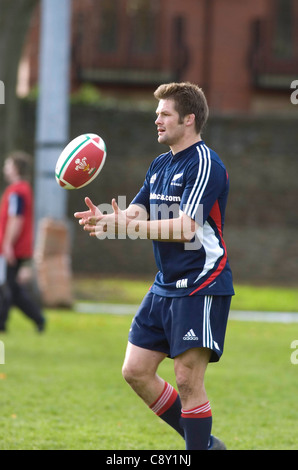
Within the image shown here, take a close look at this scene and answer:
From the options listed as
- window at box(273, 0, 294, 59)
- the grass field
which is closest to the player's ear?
the grass field

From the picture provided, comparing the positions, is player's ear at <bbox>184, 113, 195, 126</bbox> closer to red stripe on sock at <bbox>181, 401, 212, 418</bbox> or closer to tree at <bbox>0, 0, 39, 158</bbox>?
red stripe on sock at <bbox>181, 401, 212, 418</bbox>

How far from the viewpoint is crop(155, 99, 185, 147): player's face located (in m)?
4.82

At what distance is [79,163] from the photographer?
16.8ft

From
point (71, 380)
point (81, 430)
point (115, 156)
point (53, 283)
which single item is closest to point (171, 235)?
point (81, 430)

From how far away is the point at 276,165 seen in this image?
66.7ft

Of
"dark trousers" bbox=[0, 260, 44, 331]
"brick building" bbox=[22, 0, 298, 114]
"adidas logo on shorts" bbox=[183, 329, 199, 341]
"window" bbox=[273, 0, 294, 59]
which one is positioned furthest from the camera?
"window" bbox=[273, 0, 294, 59]

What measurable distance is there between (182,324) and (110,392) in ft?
9.91

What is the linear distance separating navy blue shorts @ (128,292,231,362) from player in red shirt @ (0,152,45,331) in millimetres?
5874

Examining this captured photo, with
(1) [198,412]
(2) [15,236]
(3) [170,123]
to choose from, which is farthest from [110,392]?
(2) [15,236]

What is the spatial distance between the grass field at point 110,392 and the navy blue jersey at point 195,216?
4.43ft

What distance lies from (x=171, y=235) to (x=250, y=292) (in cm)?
1353

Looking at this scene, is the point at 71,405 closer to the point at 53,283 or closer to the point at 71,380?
the point at 71,380

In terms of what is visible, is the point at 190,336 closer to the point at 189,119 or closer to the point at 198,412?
the point at 198,412

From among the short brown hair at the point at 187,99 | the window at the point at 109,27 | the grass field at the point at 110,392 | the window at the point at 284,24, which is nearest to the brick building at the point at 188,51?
the window at the point at 109,27
